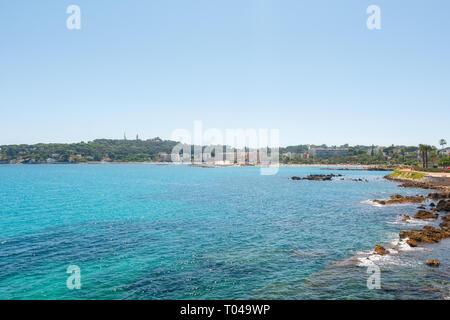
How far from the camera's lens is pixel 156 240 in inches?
1286

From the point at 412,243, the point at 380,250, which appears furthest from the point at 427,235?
the point at 380,250

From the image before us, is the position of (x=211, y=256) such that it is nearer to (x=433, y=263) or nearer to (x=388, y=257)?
(x=388, y=257)

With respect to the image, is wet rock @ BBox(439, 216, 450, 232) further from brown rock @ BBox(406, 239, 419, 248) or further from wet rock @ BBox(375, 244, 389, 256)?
wet rock @ BBox(375, 244, 389, 256)

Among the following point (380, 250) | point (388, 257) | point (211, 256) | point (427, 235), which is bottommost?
point (211, 256)

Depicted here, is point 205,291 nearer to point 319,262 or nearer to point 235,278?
point 235,278
